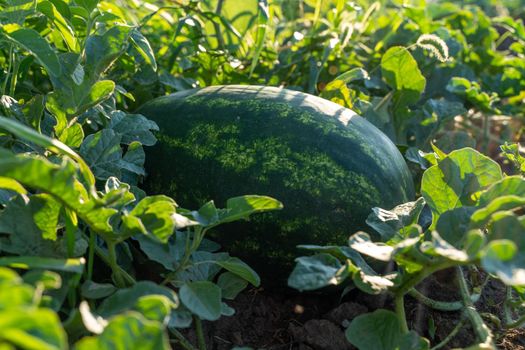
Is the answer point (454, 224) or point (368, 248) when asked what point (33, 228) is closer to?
point (368, 248)

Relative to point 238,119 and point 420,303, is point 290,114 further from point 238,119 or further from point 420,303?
point 420,303

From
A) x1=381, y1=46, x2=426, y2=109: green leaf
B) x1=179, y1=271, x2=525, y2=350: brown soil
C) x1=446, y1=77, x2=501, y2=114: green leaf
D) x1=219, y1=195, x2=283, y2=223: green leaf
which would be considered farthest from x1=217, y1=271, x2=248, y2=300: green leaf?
x1=446, y1=77, x2=501, y2=114: green leaf

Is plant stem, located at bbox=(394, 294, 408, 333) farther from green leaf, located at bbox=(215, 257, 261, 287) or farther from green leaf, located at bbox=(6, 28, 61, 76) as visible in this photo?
green leaf, located at bbox=(6, 28, 61, 76)

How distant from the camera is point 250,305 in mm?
2088

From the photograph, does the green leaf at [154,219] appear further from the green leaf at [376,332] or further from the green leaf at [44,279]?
the green leaf at [376,332]

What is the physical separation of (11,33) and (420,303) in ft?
4.42

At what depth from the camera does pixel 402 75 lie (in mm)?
2648

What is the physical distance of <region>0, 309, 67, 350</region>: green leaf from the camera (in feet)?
3.05

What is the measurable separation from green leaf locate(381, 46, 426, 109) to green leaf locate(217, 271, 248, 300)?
118 cm

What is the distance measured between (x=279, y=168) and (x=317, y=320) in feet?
1.47

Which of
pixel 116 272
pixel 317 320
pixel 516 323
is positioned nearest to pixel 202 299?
pixel 116 272

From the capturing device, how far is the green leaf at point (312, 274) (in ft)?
4.78

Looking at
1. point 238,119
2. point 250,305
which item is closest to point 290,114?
point 238,119

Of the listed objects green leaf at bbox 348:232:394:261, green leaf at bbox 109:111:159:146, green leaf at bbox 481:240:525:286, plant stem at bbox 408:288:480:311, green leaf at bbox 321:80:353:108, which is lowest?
plant stem at bbox 408:288:480:311
